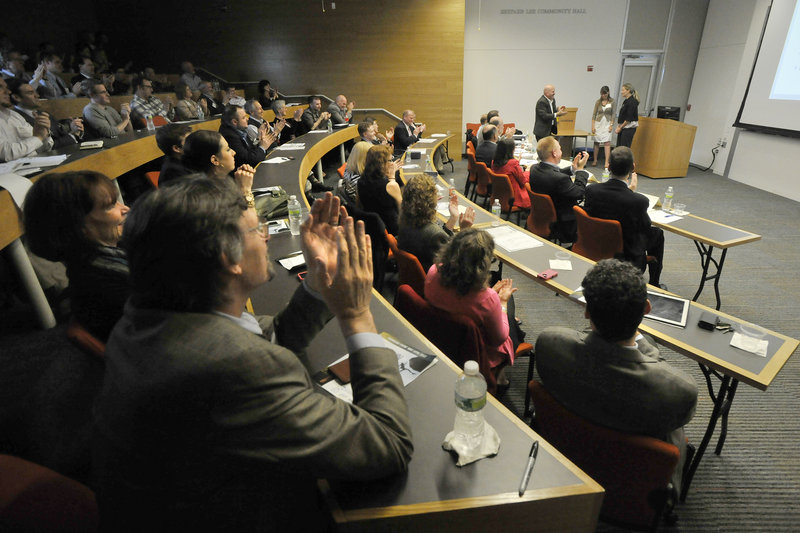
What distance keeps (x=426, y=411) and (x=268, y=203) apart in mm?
2443

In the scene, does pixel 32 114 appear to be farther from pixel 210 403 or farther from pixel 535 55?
pixel 535 55

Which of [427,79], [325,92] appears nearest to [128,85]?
[325,92]

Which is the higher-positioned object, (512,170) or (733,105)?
(733,105)

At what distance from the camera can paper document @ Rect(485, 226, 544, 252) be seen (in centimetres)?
305

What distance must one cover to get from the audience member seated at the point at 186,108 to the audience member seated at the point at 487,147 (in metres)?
4.42

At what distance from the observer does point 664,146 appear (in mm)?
7629

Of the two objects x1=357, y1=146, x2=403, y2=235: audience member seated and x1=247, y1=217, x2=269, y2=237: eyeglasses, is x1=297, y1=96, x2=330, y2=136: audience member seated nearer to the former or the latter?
x1=357, y1=146, x2=403, y2=235: audience member seated

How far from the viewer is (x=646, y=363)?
4.54ft

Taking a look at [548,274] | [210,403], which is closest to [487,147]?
A: [548,274]

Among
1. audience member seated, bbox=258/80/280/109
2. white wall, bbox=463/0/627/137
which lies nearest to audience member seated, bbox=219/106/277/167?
audience member seated, bbox=258/80/280/109

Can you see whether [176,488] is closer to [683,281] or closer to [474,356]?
[474,356]

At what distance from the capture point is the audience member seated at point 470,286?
6.40 ft

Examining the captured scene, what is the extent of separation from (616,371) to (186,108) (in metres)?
7.03

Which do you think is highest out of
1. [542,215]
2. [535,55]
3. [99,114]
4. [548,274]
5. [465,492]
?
[535,55]
